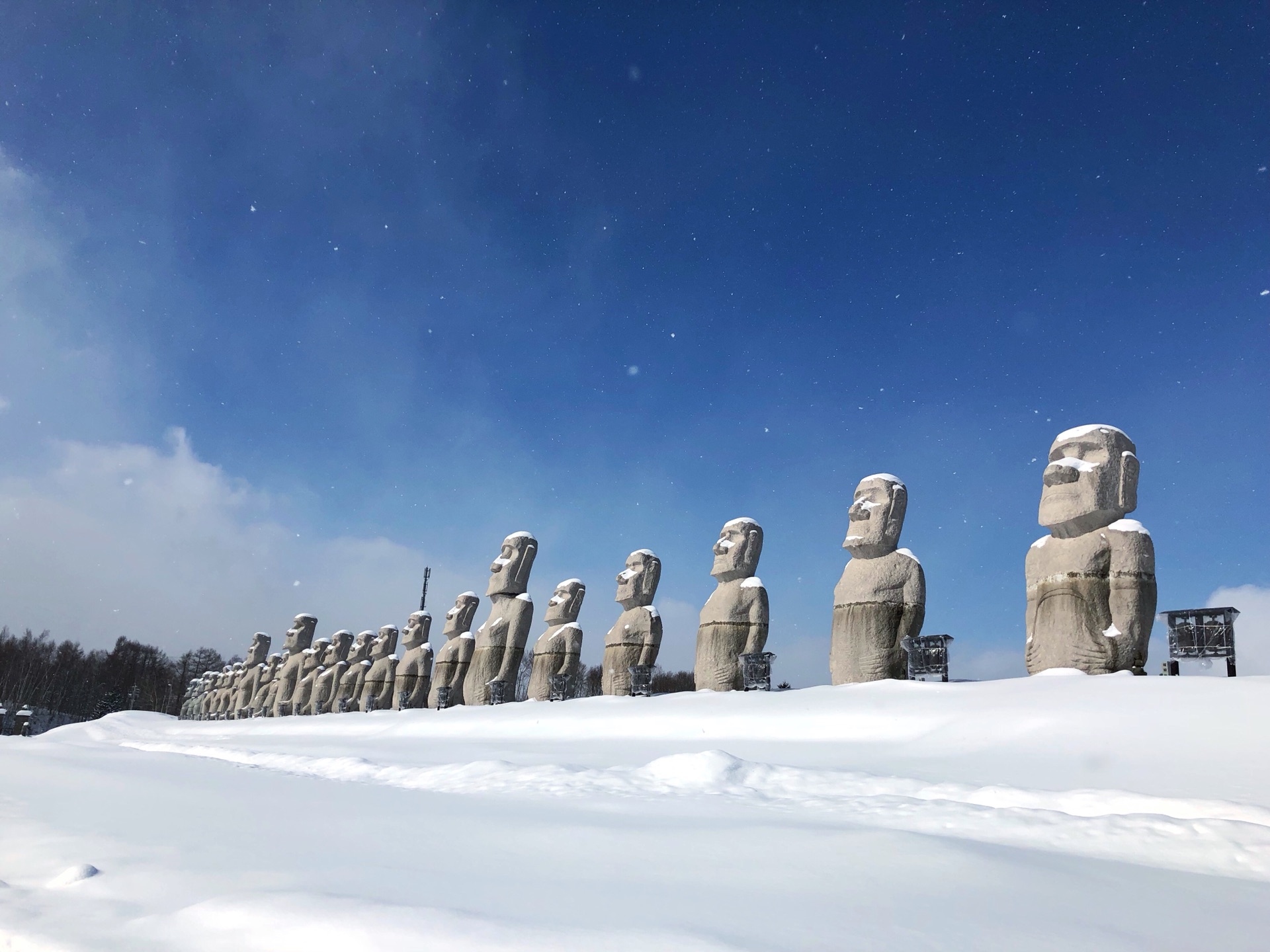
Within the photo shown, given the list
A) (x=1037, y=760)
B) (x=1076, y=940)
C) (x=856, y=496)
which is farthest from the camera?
(x=856, y=496)

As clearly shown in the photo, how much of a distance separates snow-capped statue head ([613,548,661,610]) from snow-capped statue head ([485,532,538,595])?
3.51 metres

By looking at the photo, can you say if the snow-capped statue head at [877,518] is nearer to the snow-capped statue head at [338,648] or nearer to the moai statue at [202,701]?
the snow-capped statue head at [338,648]

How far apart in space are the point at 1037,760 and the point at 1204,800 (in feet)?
3.90

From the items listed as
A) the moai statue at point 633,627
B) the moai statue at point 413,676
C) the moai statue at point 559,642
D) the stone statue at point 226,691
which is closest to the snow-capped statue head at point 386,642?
the moai statue at point 413,676

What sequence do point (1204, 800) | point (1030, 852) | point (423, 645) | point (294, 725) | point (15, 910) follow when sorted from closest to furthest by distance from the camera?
point (15, 910), point (1030, 852), point (1204, 800), point (294, 725), point (423, 645)

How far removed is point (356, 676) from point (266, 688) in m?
7.67

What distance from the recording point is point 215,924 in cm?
189

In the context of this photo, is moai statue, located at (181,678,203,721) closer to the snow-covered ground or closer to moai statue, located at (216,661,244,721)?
moai statue, located at (216,661,244,721)

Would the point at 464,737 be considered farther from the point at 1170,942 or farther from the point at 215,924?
the point at 1170,942

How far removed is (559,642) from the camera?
14.0 meters

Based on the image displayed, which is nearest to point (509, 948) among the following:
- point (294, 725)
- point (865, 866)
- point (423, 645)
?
point (865, 866)

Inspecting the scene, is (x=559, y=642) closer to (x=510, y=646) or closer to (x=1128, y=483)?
(x=510, y=646)

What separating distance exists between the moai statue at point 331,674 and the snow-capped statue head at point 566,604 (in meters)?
9.91

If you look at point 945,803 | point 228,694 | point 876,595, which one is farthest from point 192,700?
point 945,803
